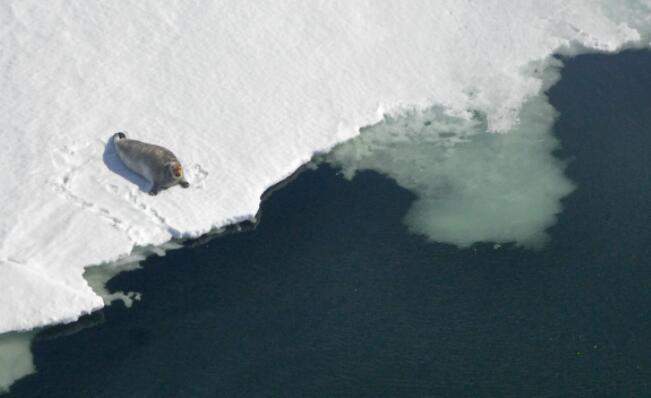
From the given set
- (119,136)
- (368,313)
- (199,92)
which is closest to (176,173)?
(119,136)

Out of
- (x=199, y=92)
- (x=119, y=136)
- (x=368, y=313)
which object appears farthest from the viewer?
(x=199, y=92)

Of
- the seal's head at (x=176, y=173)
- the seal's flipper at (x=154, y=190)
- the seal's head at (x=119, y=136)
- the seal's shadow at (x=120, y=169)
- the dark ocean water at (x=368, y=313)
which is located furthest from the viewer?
the seal's head at (x=119, y=136)

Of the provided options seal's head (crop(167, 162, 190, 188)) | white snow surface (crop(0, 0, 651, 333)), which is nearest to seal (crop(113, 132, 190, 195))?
seal's head (crop(167, 162, 190, 188))

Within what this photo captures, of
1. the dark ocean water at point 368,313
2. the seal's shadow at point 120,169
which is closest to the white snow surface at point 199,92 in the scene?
the seal's shadow at point 120,169

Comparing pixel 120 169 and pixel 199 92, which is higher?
pixel 199 92

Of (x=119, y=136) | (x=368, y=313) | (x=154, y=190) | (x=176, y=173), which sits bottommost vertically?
(x=368, y=313)

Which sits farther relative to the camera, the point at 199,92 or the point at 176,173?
the point at 199,92

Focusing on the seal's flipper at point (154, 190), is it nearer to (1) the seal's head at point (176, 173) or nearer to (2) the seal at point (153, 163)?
(2) the seal at point (153, 163)

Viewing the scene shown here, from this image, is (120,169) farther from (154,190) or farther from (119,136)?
(154,190)
